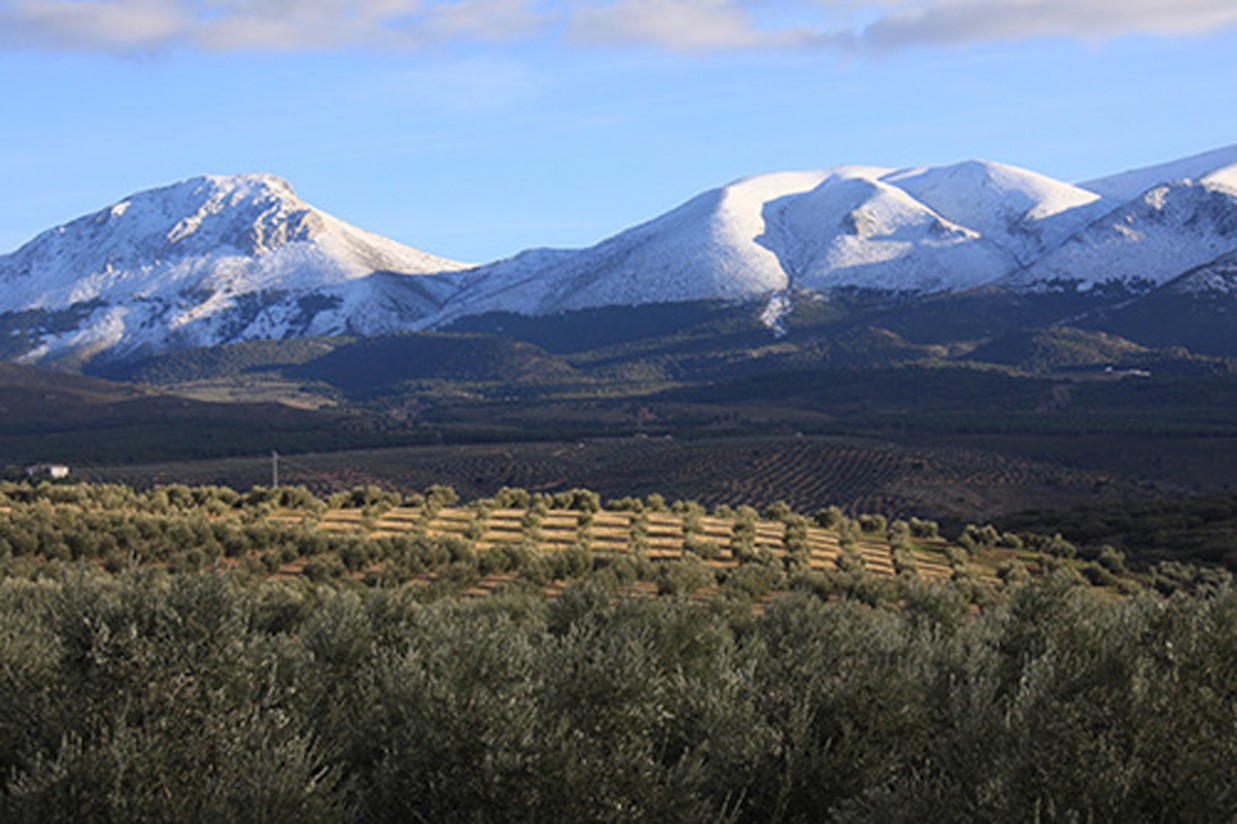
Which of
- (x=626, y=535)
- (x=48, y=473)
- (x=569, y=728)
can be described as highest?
(x=569, y=728)

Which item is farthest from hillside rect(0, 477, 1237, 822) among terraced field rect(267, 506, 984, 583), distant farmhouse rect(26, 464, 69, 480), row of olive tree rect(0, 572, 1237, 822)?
distant farmhouse rect(26, 464, 69, 480)

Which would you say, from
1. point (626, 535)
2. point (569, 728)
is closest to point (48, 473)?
point (626, 535)

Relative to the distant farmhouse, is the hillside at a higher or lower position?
higher

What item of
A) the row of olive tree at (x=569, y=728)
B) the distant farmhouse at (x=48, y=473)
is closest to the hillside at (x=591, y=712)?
the row of olive tree at (x=569, y=728)

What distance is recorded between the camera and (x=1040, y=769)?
10.9 metres

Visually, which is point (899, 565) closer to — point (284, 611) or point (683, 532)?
point (683, 532)

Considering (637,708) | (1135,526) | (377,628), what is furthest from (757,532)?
(637,708)

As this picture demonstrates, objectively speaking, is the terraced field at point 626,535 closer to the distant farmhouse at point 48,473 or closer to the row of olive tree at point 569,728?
the row of olive tree at point 569,728

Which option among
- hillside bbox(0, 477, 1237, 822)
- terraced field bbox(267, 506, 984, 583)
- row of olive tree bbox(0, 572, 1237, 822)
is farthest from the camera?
terraced field bbox(267, 506, 984, 583)

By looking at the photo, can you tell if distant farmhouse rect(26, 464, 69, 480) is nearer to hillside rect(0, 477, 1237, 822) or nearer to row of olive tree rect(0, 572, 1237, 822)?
hillside rect(0, 477, 1237, 822)

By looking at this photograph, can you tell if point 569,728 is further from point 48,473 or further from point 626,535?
point 48,473

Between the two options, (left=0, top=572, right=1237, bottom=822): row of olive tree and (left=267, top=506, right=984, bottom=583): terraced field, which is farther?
(left=267, top=506, right=984, bottom=583): terraced field

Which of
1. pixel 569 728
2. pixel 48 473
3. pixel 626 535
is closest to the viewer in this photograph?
pixel 569 728

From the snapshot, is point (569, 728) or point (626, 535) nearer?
point (569, 728)
